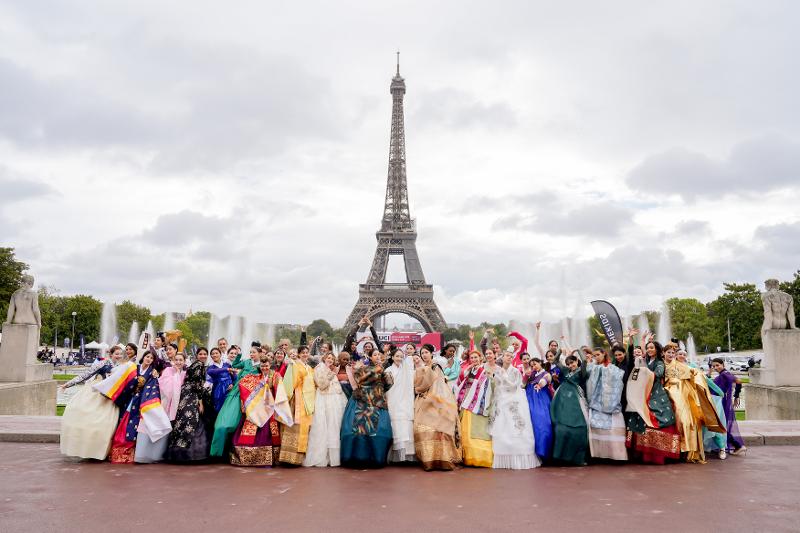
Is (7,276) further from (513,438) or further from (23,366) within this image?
(513,438)

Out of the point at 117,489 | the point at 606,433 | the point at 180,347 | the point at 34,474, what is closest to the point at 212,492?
the point at 117,489

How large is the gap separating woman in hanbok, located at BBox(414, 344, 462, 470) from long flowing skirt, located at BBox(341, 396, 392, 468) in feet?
1.35

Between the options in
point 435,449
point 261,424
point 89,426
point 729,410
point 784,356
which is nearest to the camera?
point 435,449

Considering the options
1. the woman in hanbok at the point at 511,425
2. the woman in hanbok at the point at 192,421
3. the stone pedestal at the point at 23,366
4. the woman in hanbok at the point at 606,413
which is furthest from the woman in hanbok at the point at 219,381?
the stone pedestal at the point at 23,366

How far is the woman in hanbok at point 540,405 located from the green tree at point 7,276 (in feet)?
142

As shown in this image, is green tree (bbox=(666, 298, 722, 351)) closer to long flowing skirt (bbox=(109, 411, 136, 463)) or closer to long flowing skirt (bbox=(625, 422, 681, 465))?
long flowing skirt (bbox=(625, 422, 681, 465))

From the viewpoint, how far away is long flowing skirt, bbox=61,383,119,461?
26.8 feet

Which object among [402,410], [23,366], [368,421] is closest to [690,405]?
[402,410]

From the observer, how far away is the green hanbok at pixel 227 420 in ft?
26.6

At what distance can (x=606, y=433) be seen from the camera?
8.24 m

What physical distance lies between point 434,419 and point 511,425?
1071 millimetres

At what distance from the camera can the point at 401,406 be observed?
817 cm

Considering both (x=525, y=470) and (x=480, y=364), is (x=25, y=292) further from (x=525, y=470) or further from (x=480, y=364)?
(x=525, y=470)

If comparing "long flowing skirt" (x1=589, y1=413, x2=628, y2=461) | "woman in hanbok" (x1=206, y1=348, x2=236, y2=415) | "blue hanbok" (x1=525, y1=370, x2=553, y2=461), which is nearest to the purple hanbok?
"long flowing skirt" (x1=589, y1=413, x2=628, y2=461)
